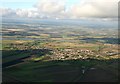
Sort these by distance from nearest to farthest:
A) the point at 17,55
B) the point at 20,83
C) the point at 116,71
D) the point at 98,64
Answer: the point at 20,83 < the point at 116,71 < the point at 98,64 < the point at 17,55

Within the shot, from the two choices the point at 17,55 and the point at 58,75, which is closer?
the point at 58,75

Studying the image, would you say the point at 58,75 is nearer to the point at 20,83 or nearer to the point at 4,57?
the point at 20,83

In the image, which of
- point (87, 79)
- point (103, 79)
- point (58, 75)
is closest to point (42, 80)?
point (58, 75)

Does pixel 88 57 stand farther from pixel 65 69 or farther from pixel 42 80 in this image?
pixel 42 80

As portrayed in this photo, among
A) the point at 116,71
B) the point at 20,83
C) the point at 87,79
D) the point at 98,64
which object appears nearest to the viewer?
the point at 20,83

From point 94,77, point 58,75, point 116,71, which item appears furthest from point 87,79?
point 116,71

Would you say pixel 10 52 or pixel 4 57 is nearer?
pixel 4 57
